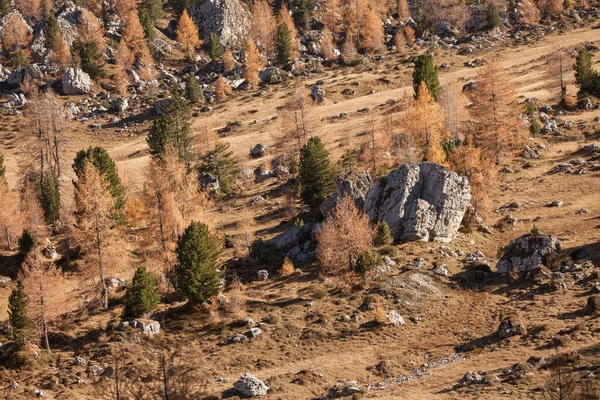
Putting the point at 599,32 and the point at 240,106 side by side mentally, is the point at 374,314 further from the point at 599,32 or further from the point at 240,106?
the point at 599,32

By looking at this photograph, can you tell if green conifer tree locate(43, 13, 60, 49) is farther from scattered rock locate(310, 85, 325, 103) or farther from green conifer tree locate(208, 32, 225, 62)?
scattered rock locate(310, 85, 325, 103)

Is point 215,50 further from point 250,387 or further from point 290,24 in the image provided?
point 250,387

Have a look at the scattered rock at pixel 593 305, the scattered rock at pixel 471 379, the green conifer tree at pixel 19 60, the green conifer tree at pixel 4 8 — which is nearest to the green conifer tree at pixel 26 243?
the scattered rock at pixel 471 379

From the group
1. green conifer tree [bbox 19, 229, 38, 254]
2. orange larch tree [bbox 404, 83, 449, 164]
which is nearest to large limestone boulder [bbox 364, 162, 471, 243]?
orange larch tree [bbox 404, 83, 449, 164]

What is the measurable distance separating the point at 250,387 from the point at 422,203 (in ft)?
100

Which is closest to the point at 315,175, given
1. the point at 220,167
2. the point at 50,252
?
the point at 220,167

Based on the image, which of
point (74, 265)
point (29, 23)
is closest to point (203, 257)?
point (74, 265)

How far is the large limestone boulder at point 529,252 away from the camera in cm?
5166

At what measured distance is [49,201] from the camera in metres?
71.6

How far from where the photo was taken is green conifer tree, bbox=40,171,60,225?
71.4m

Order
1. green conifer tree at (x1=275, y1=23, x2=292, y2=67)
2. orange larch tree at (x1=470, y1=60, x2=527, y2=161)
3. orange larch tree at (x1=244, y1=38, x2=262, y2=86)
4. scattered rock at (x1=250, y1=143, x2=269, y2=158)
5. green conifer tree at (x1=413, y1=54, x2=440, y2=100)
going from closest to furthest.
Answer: orange larch tree at (x1=470, y1=60, x2=527, y2=161) → green conifer tree at (x1=413, y1=54, x2=440, y2=100) → scattered rock at (x1=250, y1=143, x2=269, y2=158) → orange larch tree at (x1=244, y1=38, x2=262, y2=86) → green conifer tree at (x1=275, y1=23, x2=292, y2=67)

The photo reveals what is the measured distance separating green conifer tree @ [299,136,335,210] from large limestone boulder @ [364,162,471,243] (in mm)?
7070

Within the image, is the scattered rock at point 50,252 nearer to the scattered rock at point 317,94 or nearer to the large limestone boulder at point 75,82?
the scattered rock at point 317,94

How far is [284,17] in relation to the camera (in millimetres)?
158500
